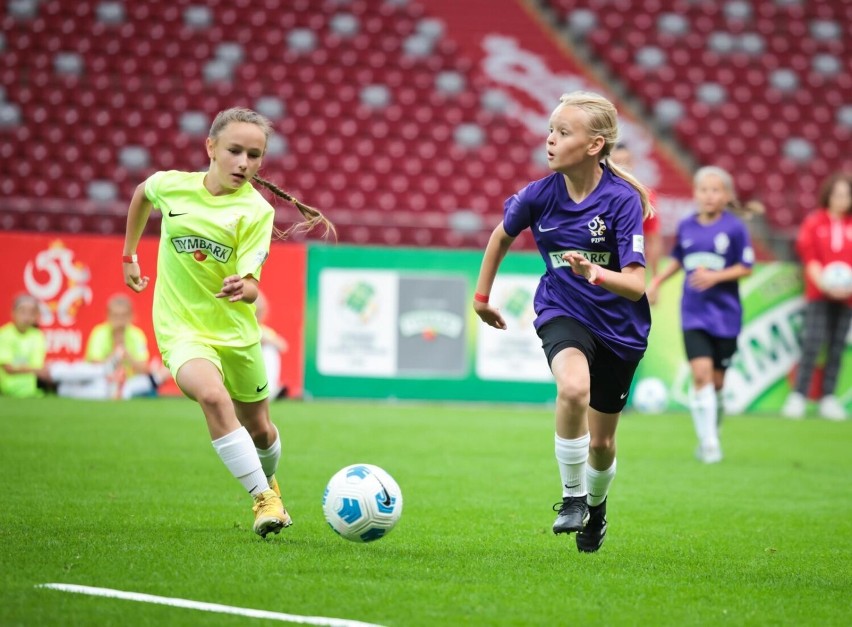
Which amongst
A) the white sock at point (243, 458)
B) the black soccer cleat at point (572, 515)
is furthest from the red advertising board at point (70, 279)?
the black soccer cleat at point (572, 515)

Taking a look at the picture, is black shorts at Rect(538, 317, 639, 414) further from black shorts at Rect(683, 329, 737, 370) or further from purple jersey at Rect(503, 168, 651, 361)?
black shorts at Rect(683, 329, 737, 370)

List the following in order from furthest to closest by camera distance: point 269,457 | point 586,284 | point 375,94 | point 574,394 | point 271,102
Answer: point 375,94 < point 271,102 < point 269,457 < point 586,284 < point 574,394

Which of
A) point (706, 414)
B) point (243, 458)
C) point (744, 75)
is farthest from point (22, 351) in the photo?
point (744, 75)

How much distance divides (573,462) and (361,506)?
37.9 inches

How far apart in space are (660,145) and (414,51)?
176 inches

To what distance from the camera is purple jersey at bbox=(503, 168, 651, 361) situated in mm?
5457

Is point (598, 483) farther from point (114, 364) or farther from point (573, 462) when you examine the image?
point (114, 364)

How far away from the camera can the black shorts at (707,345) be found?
33.1ft

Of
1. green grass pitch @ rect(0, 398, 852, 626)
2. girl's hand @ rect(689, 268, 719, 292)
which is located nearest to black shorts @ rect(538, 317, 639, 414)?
green grass pitch @ rect(0, 398, 852, 626)

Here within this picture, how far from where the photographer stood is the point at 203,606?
4047mm

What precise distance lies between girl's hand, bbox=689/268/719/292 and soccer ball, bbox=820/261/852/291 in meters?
5.08

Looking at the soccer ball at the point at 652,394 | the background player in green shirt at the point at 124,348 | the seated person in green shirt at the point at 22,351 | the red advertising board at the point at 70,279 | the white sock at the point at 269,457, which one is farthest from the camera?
the soccer ball at the point at 652,394

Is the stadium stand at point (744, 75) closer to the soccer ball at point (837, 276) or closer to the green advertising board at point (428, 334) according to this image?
the soccer ball at point (837, 276)

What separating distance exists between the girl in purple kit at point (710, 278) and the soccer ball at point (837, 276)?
4.84 metres
